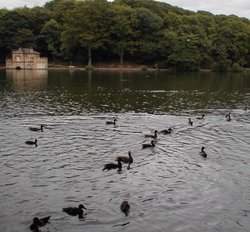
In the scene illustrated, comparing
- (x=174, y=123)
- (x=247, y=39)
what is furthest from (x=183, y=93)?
(x=247, y=39)

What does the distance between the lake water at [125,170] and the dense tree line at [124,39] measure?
299 feet

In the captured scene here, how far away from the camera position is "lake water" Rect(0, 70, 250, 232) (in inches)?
764

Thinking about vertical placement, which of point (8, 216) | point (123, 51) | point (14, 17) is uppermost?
point (14, 17)

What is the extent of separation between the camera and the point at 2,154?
94.3 ft

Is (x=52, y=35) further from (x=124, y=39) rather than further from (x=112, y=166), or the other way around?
(x=112, y=166)

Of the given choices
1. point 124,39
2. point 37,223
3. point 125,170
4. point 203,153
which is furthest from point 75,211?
point 124,39

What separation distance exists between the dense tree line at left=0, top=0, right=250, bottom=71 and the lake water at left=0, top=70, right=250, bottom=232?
91.2 meters

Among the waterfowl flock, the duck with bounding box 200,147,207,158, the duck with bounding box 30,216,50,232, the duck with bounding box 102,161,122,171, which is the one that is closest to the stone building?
the waterfowl flock

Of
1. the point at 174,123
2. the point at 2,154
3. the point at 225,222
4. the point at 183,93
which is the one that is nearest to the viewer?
the point at 225,222

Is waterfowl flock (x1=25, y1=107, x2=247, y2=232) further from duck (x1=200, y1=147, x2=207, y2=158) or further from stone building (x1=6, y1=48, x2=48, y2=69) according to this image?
stone building (x1=6, y1=48, x2=48, y2=69)

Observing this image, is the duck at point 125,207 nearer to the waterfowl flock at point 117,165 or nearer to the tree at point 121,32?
the waterfowl flock at point 117,165

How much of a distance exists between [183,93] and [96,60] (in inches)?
3249

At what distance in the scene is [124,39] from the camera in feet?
465

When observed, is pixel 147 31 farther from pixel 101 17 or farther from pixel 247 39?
pixel 247 39
